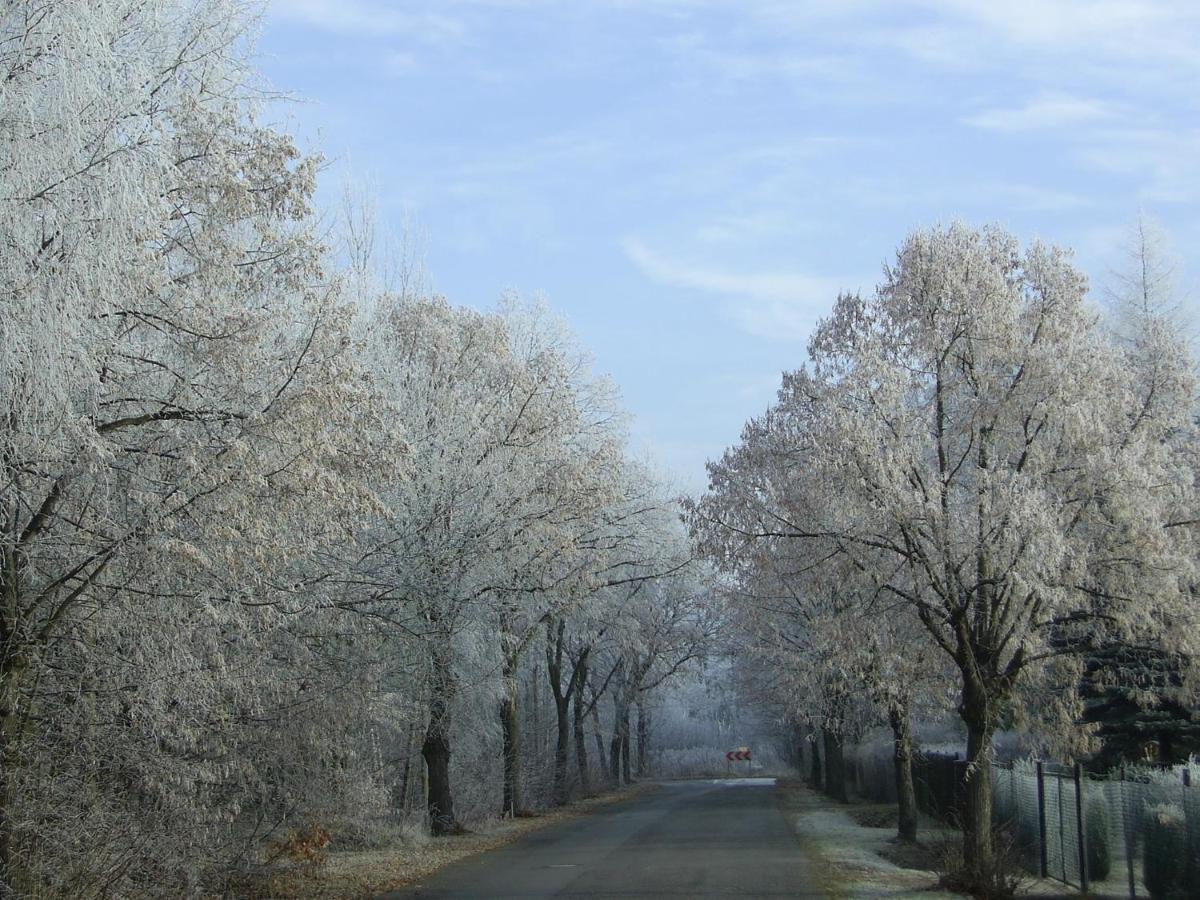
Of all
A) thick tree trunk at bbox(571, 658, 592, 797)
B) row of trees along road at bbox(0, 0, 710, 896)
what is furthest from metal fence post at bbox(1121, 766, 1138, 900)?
thick tree trunk at bbox(571, 658, 592, 797)

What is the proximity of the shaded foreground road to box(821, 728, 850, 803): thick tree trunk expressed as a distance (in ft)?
23.5

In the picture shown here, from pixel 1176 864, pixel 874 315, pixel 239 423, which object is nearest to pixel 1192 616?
pixel 1176 864

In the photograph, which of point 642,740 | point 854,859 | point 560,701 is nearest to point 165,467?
point 854,859

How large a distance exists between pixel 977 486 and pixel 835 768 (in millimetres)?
26838

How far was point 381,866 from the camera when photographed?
730 inches

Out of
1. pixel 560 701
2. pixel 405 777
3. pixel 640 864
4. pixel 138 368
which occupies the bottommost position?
pixel 640 864

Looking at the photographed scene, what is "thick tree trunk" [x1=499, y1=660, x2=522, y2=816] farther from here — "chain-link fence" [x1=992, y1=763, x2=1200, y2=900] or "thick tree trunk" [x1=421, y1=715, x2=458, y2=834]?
"chain-link fence" [x1=992, y1=763, x2=1200, y2=900]

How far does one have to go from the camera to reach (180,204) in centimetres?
1062

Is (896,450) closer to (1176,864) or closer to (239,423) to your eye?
(1176,864)

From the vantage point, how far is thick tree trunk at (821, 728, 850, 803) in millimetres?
37375

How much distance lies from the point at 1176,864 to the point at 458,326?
763 inches

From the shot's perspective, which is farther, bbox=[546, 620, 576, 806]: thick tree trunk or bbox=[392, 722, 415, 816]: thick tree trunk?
bbox=[546, 620, 576, 806]: thick tree trunk

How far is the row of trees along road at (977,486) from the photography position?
583 inches

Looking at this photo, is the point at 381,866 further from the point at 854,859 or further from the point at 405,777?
the point at 405,777
